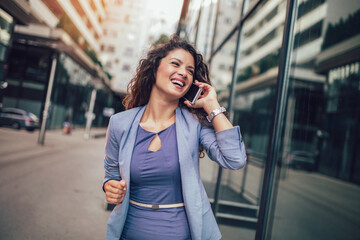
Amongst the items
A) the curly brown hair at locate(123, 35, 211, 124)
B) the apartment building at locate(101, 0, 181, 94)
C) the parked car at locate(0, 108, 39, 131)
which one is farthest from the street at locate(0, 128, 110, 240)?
the apartment building at locate(101, 0, 181, 94)

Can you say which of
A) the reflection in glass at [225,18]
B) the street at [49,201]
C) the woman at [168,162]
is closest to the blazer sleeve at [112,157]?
the woman at [168,162]

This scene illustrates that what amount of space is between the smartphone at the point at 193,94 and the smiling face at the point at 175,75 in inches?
1.1

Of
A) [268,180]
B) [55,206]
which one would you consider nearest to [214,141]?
[268,180]

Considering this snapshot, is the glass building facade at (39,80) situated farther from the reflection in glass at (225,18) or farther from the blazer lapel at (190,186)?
the blazer lapel at (190,186)

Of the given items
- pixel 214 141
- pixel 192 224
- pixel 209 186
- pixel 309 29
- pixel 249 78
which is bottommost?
pixel 209 186

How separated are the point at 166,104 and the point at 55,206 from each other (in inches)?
141

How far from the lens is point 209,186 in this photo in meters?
4.62

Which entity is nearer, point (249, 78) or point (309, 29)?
point (309, 29)

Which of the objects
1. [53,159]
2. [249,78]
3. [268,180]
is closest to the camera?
[268,180]

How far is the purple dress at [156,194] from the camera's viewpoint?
139 cm

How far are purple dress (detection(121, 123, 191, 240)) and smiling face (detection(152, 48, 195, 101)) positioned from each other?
325 mm

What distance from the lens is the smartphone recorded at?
160cm

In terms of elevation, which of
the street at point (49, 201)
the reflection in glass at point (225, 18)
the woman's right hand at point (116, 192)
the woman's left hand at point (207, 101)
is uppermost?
the reflection in glass at point (225, 18)

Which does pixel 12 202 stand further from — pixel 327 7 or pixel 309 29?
pixel 327 7
